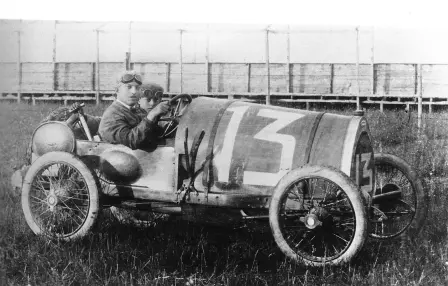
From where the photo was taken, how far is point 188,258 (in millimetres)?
4629

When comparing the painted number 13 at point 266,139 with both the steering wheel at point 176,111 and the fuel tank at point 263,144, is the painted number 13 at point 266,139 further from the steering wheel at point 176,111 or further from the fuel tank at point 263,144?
the steering wheel at point 176,111

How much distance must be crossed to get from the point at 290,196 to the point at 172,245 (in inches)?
44.5

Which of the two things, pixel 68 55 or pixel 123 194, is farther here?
pixel 68 55

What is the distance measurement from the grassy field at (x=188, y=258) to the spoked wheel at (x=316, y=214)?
5.5 inches

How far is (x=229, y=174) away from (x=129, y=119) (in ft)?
3.91

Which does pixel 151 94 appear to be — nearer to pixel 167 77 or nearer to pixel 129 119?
pixel 129 119

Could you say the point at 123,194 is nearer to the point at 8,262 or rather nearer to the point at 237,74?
the point at 8,262

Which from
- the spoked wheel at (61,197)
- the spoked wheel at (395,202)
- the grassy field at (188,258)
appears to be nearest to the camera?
the grassy field at (188,258)

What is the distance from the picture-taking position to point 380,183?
539 cm

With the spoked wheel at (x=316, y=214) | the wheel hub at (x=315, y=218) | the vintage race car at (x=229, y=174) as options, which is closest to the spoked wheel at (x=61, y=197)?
the vintage race car at (x=229, y=174)

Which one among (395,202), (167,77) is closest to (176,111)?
(395,202)

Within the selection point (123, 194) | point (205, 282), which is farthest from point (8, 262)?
point (205, 282)

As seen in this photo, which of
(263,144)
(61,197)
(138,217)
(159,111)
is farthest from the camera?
(138,217)

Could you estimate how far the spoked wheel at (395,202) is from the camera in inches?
201
